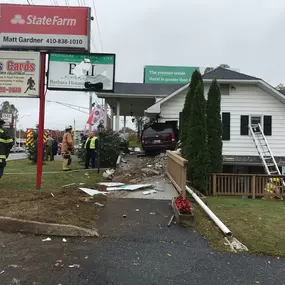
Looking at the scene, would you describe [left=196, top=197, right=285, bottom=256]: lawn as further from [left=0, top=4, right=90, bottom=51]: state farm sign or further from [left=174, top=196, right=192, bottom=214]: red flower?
[left=0, top=4, right=90, bottom=51]: state farm sign

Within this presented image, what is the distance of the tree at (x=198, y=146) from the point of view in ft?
37.6

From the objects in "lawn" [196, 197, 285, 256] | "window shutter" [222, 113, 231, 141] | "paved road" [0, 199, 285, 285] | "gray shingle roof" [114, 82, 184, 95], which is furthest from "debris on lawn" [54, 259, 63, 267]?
"gray shingle roof" [114, 82, 184, 95]

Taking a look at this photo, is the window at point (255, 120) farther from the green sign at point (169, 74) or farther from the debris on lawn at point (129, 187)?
the green sign at point (169, 74)

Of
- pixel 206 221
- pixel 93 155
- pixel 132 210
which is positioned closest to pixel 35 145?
pixel 93 155

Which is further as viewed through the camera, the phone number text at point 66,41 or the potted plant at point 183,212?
the phone number text at point 66,41

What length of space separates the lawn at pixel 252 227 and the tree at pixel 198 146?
2.77m

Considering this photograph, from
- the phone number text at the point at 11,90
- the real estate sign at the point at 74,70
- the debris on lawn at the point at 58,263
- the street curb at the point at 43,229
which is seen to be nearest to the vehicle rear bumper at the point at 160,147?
the real estate sign at the point at 74,70

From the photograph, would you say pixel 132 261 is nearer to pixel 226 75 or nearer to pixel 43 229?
pixel 43 229

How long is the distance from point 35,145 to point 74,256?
1461cm

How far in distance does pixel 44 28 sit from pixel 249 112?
12138 mm

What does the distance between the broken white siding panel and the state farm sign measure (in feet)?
33.4

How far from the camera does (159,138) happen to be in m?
16.2

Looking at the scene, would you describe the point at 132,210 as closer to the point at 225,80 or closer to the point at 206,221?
the point at 206,221

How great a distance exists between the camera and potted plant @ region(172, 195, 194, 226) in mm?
6043
